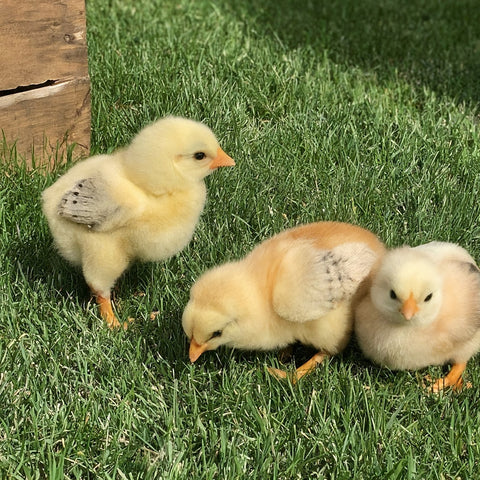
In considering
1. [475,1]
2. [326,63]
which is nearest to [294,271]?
[326,63]

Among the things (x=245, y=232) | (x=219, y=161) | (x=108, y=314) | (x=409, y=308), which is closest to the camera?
(x=409, y=308)

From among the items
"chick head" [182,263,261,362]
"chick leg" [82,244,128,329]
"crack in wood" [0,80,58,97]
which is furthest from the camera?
"crack in wood" [0,80,58,97]

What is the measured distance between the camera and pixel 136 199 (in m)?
2.73

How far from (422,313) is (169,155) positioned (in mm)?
1036

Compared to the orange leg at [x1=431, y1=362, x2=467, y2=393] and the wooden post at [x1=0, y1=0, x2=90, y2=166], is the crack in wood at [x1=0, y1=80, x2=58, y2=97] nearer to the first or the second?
the wooden post at [x1=0, y1=0, x2=90, y2=166]

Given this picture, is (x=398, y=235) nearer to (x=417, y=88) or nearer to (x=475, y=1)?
(x=417, y=88)

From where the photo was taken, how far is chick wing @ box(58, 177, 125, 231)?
2.67 metres

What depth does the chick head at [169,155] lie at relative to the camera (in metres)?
2.69

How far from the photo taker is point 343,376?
2.65 m

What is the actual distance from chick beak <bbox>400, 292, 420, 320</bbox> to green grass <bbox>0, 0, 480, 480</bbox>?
348 mm

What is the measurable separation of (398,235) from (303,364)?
0.89 metres

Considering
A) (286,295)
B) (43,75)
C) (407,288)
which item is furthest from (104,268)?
(43,75)

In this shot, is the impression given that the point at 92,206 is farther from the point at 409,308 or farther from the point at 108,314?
the point at 409,308

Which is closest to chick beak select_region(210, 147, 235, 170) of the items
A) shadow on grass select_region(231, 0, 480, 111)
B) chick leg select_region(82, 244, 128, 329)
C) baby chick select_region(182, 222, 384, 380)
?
baby chick select_region(182, 222, 384, 380)
